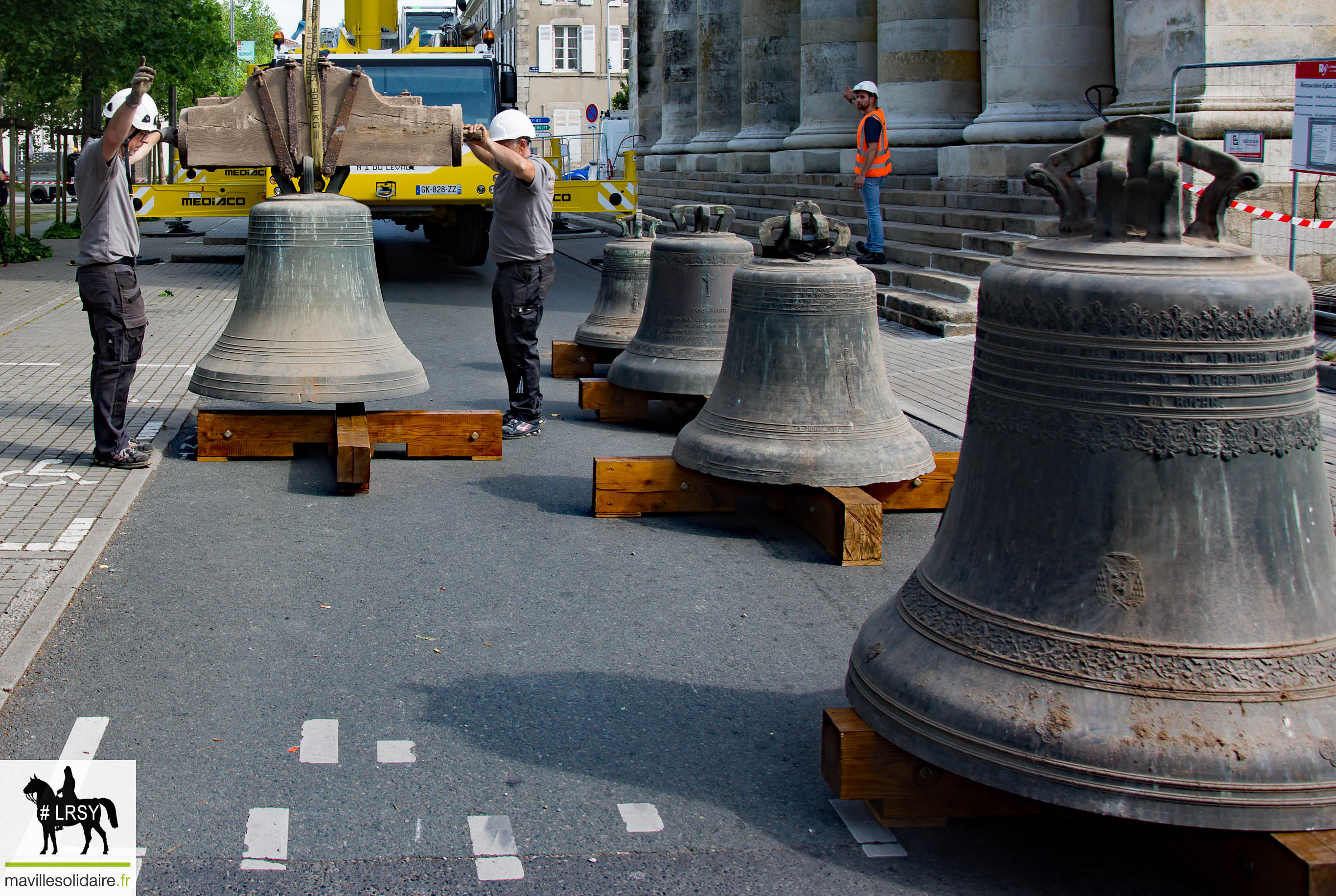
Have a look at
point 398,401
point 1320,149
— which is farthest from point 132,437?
point 1320,149

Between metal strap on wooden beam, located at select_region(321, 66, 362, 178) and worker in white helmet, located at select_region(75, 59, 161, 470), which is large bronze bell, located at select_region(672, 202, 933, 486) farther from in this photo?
worker in white helmet, located at select_region(75, 59, 161, 470)

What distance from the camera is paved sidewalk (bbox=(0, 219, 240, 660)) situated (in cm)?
532

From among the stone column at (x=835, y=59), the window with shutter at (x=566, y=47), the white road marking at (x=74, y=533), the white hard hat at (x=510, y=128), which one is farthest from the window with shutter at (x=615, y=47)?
the white road marking at (x=74, y=533)

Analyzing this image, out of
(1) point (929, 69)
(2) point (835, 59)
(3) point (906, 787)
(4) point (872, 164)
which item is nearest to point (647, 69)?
(2) point (835, 59)

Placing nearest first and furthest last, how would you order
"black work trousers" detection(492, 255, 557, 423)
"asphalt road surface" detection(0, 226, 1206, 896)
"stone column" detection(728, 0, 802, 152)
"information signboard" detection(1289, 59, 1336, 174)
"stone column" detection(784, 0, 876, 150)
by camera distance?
1. "asphalt road surface" detection(0, 226, 1206, 896)
2. "black work trousers" detection(492, 255, 557, 423)
3. "information signboard" detection(1289, 59, 1336, 174)
4. "stone column" detection(784, 0, 876, 150)
5. "stone column" detection(728, 0, 802, 152)

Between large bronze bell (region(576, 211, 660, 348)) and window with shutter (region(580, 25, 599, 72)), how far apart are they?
58.8 meters

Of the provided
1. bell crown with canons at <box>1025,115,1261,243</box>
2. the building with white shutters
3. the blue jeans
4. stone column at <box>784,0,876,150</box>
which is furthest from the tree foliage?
the building with white shutters

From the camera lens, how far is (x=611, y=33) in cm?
6600

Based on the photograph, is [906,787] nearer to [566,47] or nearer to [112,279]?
[112,279]

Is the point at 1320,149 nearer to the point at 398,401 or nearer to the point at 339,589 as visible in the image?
the point at 398,401

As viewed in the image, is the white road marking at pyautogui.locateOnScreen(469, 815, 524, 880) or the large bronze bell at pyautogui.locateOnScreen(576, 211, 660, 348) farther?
the large bronze bell at pyautogui.locateOnScreen(576, 211, 660, 348)

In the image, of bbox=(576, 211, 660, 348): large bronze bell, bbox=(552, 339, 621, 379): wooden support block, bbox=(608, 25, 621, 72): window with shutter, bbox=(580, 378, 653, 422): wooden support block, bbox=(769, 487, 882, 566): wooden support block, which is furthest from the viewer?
bbox=(608, 25, 621, 72): window with shutter

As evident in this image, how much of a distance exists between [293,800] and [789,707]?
1.43 meters

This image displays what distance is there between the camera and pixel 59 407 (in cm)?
827
